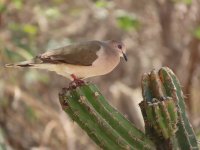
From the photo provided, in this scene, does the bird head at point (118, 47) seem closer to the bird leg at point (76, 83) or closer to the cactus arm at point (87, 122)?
the bird leg at point (76, 83)

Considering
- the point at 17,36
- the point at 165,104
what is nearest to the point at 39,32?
the point at 17,36

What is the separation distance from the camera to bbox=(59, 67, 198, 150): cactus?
262 centimetres

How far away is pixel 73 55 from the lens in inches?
113

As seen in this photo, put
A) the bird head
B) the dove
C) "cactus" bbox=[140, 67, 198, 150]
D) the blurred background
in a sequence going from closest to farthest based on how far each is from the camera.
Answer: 1. "cactus" bbox=[140, 67, 198, 150]
2. the dove
3. the bird head
4. the blurred background

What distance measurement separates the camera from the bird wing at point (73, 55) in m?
2.85

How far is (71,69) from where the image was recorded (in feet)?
9.41

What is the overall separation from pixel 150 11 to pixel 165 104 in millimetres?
5203

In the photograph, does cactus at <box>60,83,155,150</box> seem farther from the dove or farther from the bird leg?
the dove

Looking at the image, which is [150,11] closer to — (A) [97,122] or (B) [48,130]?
(B) [48,130]

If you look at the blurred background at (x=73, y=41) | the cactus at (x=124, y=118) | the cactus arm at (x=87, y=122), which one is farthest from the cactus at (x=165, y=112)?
the blurred background at (x=73, y=41)

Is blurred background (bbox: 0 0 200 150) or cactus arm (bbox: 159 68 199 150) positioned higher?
blurred background (bbox: 0 0 200 150)

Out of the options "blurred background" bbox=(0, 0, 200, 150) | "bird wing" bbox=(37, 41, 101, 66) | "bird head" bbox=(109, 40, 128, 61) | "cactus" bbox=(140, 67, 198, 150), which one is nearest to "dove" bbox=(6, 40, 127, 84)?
"bird wing" bbox=(37, 41, 101, 66)

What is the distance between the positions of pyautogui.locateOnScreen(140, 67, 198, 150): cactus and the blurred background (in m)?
2.15

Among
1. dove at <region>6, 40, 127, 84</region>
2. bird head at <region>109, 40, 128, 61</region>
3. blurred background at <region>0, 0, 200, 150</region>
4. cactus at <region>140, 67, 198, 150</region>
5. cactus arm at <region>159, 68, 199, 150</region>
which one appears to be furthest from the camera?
blurred background at <region>0, 0, 200, 150</region>
